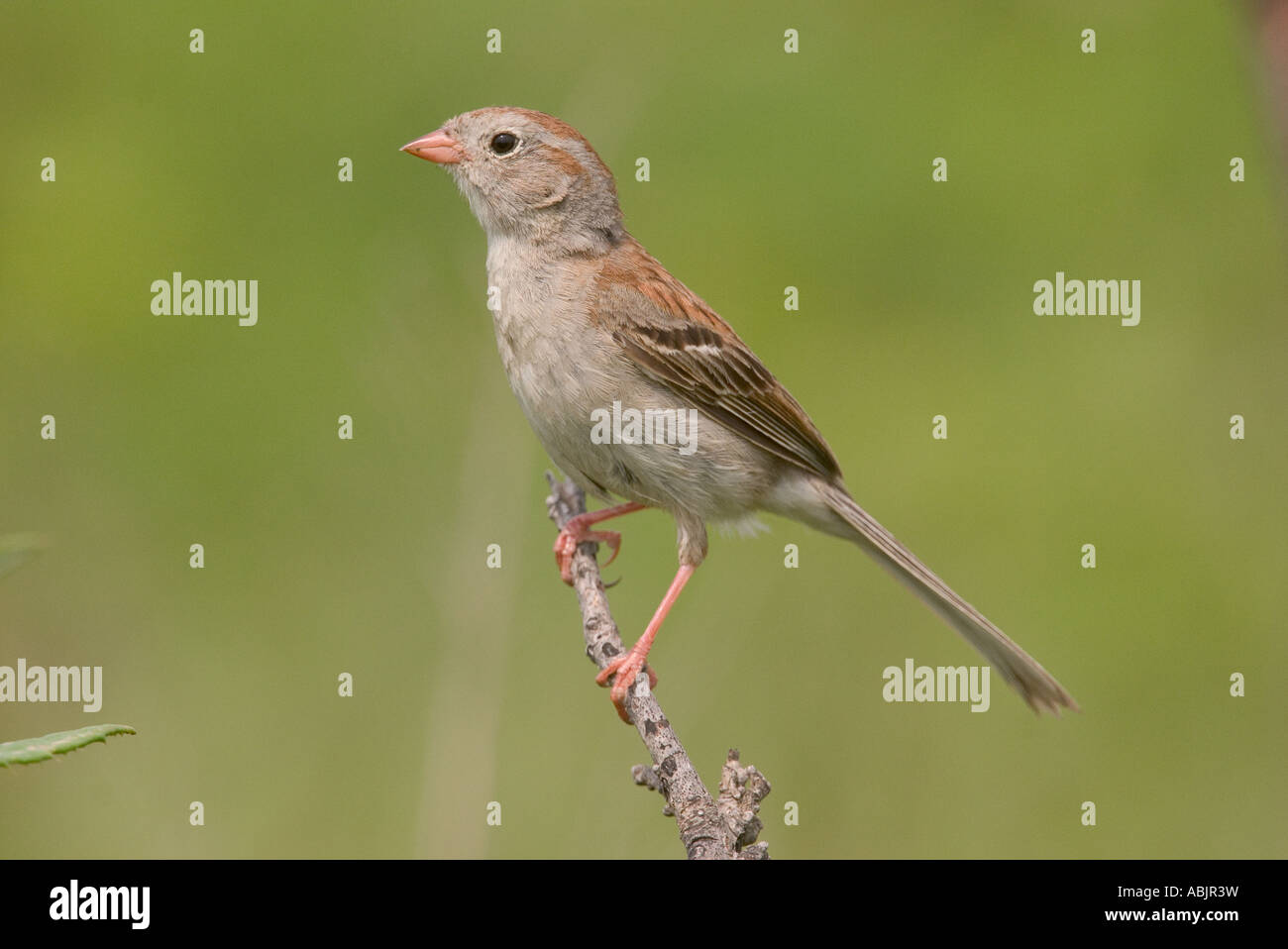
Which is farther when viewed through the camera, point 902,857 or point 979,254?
point 979,254

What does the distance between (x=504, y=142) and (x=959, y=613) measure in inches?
103

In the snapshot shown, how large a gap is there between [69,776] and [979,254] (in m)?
5.62

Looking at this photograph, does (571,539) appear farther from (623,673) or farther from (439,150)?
(439,150)

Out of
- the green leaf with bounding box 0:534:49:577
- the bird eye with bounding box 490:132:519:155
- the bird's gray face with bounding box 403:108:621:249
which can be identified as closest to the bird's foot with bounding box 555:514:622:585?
the bird's gray face with bounding box 403:108:621:249

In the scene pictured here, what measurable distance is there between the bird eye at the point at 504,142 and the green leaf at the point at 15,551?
3793mm

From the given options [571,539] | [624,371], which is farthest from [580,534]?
[624,371]

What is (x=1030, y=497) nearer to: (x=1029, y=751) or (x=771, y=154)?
(x=1029, y=751)

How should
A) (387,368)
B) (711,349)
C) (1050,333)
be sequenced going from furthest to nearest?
1. (1050,333)
2. (387,368)
3. (711,349)

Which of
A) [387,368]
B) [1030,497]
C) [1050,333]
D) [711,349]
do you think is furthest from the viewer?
[1050,333]

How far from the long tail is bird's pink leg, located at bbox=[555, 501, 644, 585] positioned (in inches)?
35.4

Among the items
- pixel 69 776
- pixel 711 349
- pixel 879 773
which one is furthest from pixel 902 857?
pixel 69 776

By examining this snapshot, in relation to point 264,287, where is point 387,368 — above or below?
below

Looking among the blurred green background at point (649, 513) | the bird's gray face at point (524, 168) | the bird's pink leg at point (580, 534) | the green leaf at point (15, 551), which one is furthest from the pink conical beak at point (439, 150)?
the green leaf at point (15, 551)

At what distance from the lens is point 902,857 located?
577 centimetres
